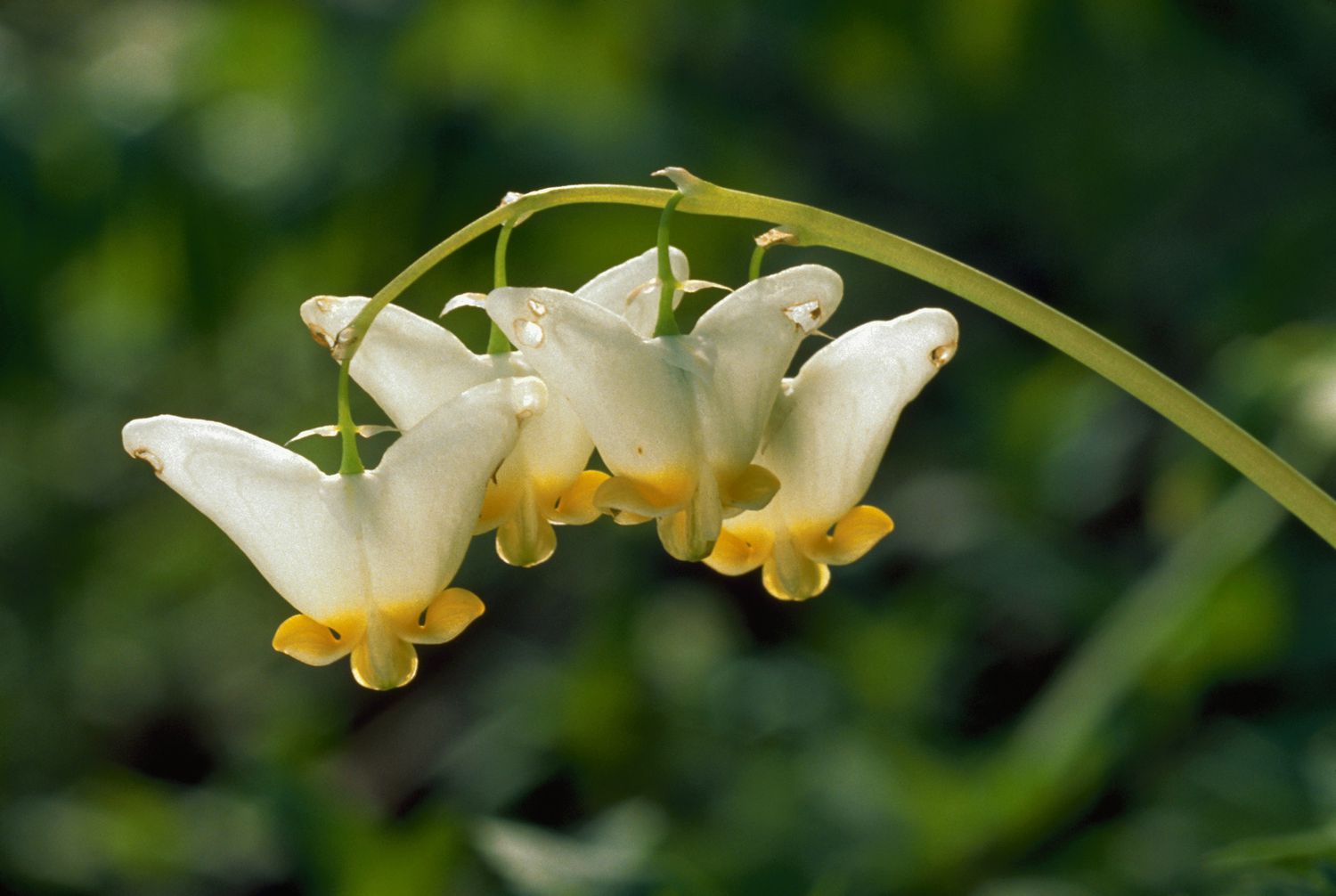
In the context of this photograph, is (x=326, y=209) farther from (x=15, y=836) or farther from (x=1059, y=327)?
(x=1059, y=327)

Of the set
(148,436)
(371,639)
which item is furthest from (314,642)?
(148,436)

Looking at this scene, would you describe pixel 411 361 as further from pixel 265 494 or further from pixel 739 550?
pixel 739 550

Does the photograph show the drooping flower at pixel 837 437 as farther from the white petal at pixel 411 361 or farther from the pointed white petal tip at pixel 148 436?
the pointed white petal tip at pixel 148 436

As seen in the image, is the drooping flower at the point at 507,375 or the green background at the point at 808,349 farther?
the green background at the point at 808,349

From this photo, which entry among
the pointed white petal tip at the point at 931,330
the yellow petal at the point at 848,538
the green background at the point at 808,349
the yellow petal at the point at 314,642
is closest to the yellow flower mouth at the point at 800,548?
the yellow petal at the point at 848,538

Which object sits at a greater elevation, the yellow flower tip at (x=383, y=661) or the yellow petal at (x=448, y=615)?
the yellow petal at (x=448, y=615)

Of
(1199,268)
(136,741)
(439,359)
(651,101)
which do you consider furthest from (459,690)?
(439,359)
